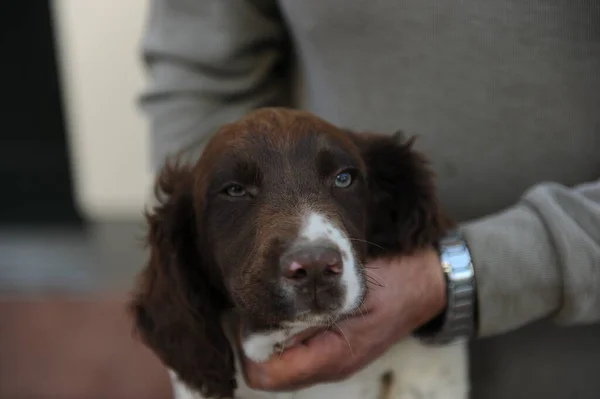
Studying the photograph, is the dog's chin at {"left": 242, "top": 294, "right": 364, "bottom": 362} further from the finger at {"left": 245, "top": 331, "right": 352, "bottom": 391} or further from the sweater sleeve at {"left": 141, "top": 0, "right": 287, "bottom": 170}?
the sweater sleeve at {"left": 141, "top": 0, "right": 287, "bottom": 170}

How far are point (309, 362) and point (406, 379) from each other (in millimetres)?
184

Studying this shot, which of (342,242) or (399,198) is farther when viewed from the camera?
(399,198)

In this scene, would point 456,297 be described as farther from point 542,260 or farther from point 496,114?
point 496,114

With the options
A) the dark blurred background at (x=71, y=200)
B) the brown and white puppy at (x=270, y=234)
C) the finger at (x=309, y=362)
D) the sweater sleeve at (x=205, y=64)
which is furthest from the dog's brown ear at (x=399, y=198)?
the dark blurred background at (x=71, y=200)

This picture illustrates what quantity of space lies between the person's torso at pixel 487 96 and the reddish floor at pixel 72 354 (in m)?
1.47

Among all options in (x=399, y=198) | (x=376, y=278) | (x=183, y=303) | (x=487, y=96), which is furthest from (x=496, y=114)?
(x=183, y=303)

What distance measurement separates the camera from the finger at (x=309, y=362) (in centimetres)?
88

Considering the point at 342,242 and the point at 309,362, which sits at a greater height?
the point at 342,242

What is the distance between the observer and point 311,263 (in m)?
0.72

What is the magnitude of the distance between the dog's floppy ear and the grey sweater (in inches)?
11.1

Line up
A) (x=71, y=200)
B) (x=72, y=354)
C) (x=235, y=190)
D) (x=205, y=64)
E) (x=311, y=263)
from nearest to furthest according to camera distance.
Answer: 1. (x=311, y=263)
2. (x=235, y=190)
3. (x=205, y=64)
4. (x=72, y=354)
5. (x=71, y=200)

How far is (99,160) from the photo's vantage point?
2523mm

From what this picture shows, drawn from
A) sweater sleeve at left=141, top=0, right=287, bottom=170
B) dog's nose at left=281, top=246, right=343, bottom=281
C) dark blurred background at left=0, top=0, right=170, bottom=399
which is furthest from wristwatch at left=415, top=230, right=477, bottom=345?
dark blurred background at left=0, top=0, right=170, bottom=399

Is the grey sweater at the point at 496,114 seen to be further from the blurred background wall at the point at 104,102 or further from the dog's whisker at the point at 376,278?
the blurred background wall at the point at 104,102
